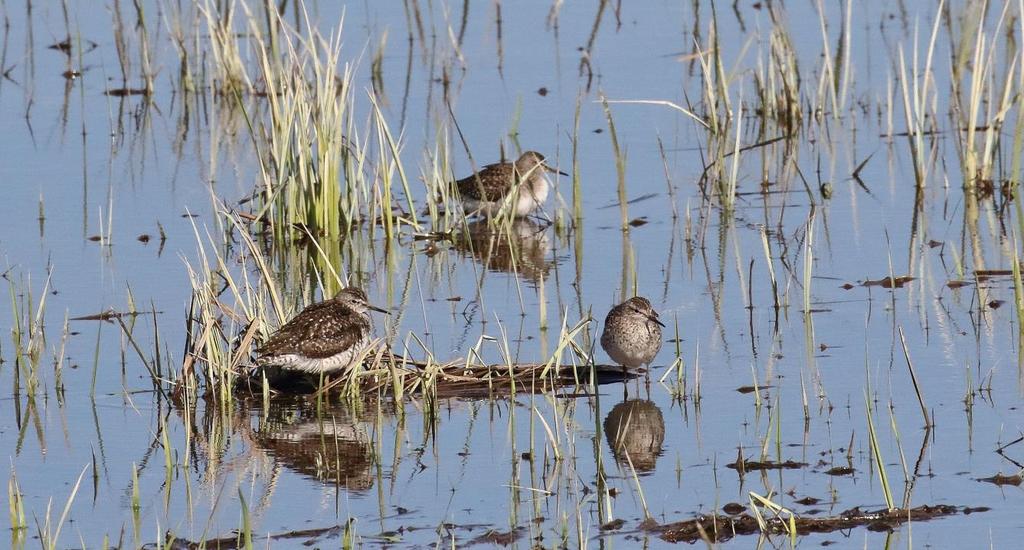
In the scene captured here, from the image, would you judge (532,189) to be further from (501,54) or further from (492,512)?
(492,512)

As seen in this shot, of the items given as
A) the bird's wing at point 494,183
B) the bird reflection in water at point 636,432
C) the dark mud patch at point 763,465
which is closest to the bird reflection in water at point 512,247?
the bird's wing at point 494,183

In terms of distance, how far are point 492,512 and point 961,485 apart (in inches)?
81.3

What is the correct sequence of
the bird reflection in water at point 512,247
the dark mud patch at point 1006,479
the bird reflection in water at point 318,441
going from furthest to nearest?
1. the bird reflection in water at point 512,247
2. the bird reflection in water at point 318,441
3. the dark mud patch at point 1006,479

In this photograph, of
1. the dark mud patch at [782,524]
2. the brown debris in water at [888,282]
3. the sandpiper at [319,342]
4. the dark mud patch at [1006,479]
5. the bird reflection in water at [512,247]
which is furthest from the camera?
the bird reflection in water at [512,247]

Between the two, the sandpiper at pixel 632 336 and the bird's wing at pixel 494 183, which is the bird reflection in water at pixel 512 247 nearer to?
the bird's wing at pixel 494 183

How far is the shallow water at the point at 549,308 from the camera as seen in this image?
7809mm

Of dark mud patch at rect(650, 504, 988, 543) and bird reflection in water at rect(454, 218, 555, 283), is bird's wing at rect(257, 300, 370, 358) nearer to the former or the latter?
bird reflection in water at rect(454, 218, 555, 283)

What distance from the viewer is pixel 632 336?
984 cm

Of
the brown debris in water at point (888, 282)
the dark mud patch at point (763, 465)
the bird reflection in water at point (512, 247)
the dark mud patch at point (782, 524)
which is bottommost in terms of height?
the dark mud patch at point (782, 524)

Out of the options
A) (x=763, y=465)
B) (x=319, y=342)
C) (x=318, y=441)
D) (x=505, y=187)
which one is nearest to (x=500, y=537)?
(x=763, y=465)

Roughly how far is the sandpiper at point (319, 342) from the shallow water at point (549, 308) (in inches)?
10.2

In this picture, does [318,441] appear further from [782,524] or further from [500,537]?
[782,524]

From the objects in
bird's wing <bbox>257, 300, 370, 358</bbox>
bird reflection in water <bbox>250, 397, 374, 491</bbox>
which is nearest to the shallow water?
bird reflection in water <bbox>250, 397, 374, 491</bbox>

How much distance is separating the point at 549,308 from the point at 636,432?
107 inches
